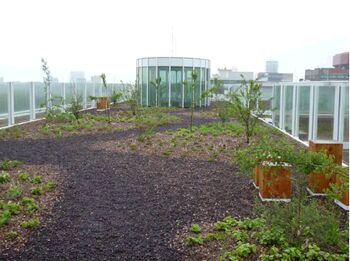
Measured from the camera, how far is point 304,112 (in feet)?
35.4

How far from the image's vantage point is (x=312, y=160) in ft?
12.7

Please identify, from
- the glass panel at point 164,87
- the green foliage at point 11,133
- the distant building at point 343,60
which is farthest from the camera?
the glass panel at point 164,87

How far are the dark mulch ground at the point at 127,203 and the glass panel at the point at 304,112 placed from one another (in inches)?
141

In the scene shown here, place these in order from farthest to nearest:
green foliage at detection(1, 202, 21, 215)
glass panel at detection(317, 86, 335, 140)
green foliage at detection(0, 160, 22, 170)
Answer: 1. glass panel at detection(317, 86, 335, 140)
2. green foliage at detection(0, 160, 22, 170)
3. green foliage at detection(1, 202, 21, 215)

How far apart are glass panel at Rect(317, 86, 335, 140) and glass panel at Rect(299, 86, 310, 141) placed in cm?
100

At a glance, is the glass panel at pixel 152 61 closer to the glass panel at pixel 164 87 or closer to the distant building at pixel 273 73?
the glass panel at pixel 164 87

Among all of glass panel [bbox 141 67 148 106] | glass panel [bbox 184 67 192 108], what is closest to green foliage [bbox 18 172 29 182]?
glass panel [bbox 184 67 192 108]

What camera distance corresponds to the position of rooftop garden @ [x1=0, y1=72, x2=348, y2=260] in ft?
12.8

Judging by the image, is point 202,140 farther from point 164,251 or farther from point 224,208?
point 164,251

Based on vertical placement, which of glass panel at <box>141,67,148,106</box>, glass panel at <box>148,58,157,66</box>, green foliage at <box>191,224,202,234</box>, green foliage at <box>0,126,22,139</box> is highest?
glass panel at <box>148,58,157,66</box>

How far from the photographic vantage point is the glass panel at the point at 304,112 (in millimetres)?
10434

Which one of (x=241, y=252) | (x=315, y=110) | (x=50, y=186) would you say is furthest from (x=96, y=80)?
(x=241, y=252)

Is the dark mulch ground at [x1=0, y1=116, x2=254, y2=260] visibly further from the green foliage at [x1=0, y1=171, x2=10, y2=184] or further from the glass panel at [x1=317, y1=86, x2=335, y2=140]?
the glass panel at [x1=317, y1=86, x2=335, y2=140]

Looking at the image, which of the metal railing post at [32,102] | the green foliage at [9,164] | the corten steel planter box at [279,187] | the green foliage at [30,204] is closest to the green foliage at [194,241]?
the corten steel planter box at [279,187]
